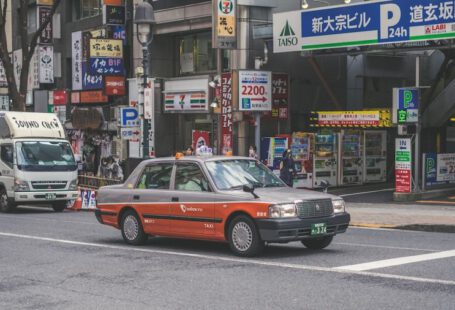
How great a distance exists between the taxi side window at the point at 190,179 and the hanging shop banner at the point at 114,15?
22.3 m

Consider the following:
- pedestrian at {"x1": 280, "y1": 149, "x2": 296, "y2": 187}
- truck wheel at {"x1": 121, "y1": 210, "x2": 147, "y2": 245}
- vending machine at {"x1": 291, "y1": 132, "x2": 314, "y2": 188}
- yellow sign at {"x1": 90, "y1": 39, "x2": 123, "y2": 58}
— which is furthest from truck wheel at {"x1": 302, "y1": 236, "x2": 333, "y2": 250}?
yellow sign at {"x1": 90, "y1": 39, "x2": 123, "y2": 58}

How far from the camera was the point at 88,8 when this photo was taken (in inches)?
1537

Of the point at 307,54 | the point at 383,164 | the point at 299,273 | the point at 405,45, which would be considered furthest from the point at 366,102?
the point at 299,273

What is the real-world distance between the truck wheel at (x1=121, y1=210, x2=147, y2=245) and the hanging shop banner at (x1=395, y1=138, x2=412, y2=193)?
11.4m

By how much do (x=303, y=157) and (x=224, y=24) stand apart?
5426mm

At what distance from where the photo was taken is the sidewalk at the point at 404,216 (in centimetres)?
1694

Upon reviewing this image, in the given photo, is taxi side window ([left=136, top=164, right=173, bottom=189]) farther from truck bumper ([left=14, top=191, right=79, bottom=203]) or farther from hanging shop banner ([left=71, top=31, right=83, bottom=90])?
hanging shop banner ([left=71, top=31, right=83, bottom=90])

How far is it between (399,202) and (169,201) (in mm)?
11731

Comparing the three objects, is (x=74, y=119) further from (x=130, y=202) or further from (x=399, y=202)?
(x=130, y=202)

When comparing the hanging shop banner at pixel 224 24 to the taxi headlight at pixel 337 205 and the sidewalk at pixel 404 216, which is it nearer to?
the sidewalk at pixel 404 216

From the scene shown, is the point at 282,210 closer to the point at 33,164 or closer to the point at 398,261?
the point at 398,261

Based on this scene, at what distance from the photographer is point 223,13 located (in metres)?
26.4

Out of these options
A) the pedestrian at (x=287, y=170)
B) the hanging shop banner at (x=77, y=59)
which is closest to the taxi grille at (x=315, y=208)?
the pedestrian at (x=287, y=170)

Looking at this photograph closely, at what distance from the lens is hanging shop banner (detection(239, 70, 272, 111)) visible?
27.2m
